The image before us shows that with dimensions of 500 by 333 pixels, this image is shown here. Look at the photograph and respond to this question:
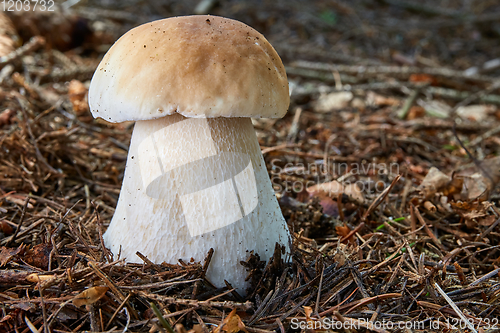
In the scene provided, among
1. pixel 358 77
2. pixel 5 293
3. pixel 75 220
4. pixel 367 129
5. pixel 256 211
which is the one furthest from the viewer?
pixel 358 77

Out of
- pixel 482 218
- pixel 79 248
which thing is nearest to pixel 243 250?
pixel 79 248

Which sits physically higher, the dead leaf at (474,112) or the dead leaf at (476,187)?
the dead leaf at (476,187)

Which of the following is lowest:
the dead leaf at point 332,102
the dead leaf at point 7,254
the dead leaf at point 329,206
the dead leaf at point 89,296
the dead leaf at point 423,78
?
the dead leaf at point 332,102

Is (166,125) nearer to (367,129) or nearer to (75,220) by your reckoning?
(75,220)

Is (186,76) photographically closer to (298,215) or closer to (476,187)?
(298,215)

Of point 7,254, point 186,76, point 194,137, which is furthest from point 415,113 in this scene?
point 7,254

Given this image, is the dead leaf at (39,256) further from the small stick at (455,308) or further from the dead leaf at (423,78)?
the dead leaf at (423,78)

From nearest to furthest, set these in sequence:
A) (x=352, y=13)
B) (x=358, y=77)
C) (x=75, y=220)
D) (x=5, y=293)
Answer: (x=5, y=293)
(x=75, y=220)
(x=358, y=77)
(x=352, y=13)

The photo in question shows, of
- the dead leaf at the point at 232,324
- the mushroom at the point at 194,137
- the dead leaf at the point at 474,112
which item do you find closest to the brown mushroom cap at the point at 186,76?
the mushroom at the point at 194,137

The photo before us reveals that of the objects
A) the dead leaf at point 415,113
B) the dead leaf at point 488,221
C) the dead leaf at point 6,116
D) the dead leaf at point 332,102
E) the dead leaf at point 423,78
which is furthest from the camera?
the dead leaf at point 423,78
